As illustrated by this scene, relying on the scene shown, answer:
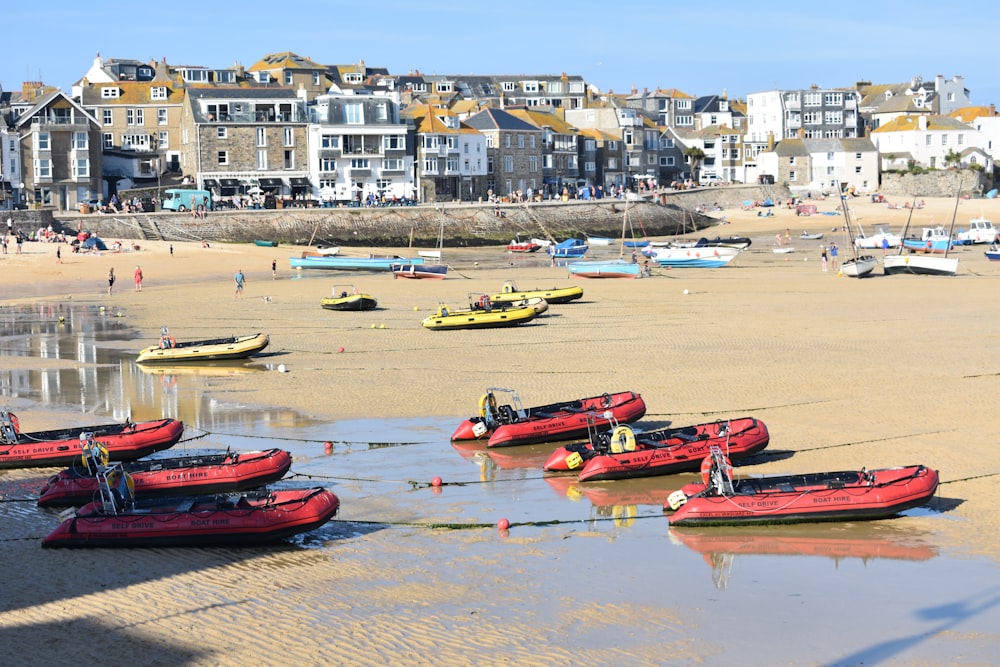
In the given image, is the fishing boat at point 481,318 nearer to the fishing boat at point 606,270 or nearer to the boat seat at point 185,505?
the fishing boat at point 606,270

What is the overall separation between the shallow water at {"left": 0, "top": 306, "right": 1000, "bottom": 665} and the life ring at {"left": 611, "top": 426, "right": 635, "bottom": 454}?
0.52 metres

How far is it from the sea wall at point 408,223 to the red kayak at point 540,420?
129 feet

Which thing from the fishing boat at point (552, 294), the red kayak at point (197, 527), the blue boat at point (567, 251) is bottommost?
the red kayak at point (197, 527)

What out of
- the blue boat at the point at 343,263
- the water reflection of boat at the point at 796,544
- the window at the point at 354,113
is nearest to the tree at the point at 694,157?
the window at the point at 354,113

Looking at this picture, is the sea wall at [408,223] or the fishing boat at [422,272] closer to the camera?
the fishing boat at [422,272]

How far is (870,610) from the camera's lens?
42.9ft

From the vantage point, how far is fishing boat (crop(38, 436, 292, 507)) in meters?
17.7

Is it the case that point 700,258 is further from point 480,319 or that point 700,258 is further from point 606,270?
point 480,319

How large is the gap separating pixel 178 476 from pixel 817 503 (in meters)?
8.83

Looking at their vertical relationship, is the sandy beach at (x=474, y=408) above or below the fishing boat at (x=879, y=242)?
below

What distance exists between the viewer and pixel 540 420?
69.1 feet

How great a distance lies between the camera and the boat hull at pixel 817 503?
16.1 metres

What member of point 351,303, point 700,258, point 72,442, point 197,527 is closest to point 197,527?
point 197,527

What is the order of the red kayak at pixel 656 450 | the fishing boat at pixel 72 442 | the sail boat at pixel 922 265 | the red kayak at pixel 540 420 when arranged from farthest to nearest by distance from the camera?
1. the sail boat at pixel 922 265
2. the red kayak at pixel 540 420
3. the fishing boat at pixel 72 442
4. the red kayak at pixel 656 450
